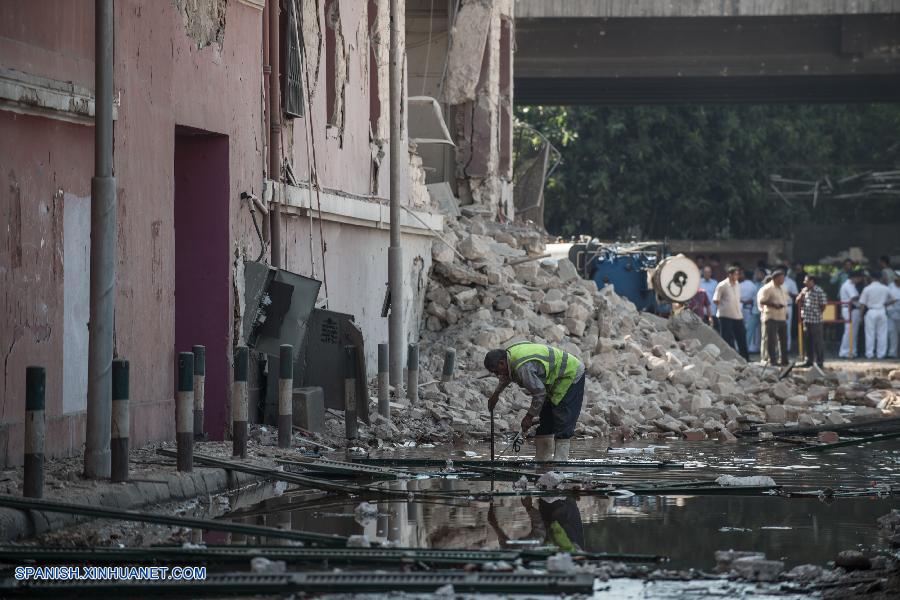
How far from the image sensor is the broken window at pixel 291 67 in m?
16.1

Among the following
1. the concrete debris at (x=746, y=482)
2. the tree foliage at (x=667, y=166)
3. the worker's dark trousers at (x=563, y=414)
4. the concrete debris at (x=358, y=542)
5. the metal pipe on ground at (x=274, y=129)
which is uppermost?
the tree foliage at (x=667, y=166)

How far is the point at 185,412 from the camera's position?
1050 centimetres

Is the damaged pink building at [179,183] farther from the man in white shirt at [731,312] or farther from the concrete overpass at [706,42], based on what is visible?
the concrete overpass at [706,42]

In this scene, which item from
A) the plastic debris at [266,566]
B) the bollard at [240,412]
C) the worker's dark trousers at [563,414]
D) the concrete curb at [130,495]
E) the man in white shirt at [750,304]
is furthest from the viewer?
the man in white shirt at [750,304]

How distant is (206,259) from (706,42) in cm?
2379

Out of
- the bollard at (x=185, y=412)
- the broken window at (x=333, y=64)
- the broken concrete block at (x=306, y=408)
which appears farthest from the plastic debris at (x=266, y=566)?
the broken window at (x=333, y=64)

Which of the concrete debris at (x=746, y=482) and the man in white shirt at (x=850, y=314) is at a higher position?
the man in white shirt at (x=850, y=314)

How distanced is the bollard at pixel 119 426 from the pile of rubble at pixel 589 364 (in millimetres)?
5239

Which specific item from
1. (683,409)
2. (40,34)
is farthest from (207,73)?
(683,409)

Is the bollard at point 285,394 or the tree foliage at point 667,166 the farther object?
the tree foliage at point 667,166

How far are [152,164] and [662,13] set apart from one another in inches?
879

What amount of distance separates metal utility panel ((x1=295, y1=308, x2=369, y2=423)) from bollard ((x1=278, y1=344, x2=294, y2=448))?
78.1 inches

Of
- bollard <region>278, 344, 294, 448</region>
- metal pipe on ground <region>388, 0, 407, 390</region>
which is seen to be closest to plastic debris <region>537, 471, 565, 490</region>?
bollard <region>278, 344, 294, 448</region>

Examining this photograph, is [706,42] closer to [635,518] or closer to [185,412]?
[185,412]
